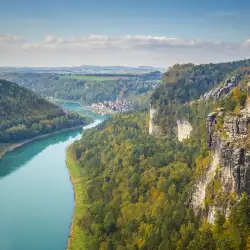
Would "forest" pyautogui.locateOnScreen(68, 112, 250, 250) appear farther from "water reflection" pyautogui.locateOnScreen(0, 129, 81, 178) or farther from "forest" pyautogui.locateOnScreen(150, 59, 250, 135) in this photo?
"water reflection" pyautogui.locateOnScreen(0, 129, 81, 178)

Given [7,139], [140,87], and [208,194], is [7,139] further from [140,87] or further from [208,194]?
[140,87]

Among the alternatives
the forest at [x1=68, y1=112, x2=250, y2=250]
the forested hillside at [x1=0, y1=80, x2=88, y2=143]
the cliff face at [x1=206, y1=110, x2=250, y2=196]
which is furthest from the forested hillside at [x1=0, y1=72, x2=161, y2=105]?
the cliff face at [x1=206, y1=110, x2=250, y2=196]

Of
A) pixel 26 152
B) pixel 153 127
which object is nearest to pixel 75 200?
pixel 153 127

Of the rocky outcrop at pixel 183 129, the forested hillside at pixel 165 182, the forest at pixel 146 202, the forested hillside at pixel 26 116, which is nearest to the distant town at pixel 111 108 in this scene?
the forested hillside at pixel 26 116

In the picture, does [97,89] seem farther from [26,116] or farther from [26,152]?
[26,152]

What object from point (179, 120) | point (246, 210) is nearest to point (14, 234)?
point (246, 210)

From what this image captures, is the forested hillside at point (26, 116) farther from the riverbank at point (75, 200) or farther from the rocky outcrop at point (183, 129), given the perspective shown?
the rocky outcrop at point (183, 129)
